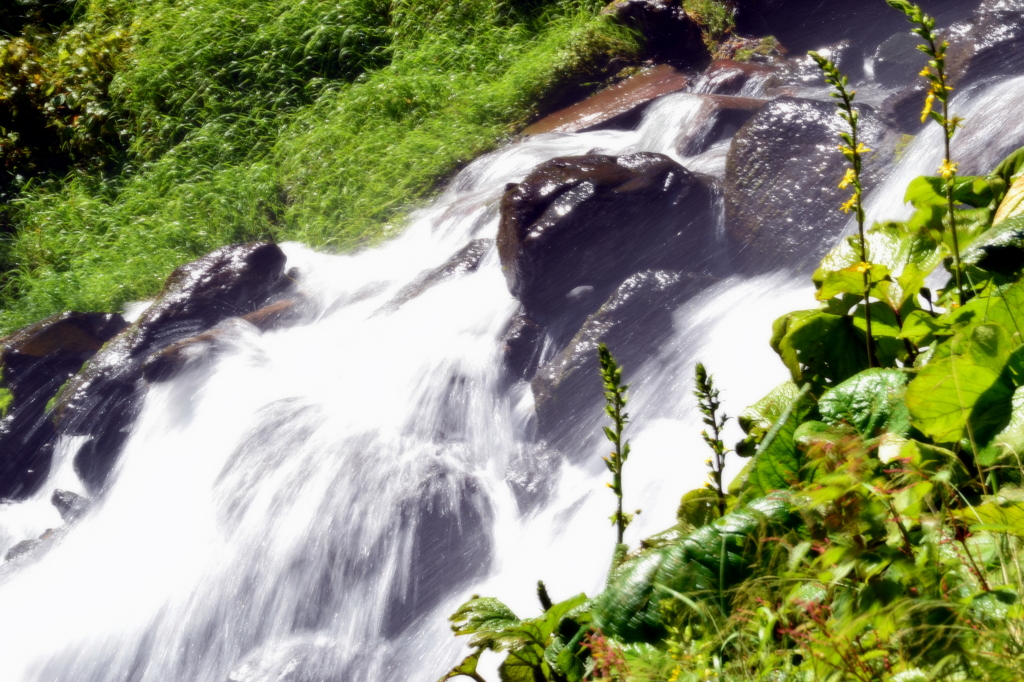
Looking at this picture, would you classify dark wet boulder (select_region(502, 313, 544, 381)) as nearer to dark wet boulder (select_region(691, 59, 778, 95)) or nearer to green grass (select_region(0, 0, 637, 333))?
green grass (select_region(0, 0, 637, 333))

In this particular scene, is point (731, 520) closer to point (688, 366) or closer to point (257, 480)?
point (688, 366)

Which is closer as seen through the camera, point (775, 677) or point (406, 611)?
point (775, 677)

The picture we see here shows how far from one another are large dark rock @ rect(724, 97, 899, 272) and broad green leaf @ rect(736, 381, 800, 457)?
140 inches

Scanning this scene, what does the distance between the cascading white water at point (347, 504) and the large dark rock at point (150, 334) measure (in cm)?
29

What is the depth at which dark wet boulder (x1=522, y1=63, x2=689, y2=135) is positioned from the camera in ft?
25.7

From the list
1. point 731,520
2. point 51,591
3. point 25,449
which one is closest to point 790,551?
point 731,520

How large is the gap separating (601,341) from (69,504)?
405 cm

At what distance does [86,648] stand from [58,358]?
3.55m

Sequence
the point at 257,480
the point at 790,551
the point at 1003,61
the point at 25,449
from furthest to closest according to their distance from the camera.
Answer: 1. the point at 25,449
2. the point at 1003,61
3. the point at 257,480
4. the point at 790,551

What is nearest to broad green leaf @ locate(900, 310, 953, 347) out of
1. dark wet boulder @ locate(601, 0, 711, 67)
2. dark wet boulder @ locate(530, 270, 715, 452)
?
dark wet boulder @ locate(530, 270, 715, 452)

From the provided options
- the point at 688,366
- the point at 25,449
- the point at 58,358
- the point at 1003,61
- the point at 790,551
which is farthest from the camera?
the point at 58,358

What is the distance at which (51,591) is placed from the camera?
5.46m

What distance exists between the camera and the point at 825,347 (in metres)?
1.71

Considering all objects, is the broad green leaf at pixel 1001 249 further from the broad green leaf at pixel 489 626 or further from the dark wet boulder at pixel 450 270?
the dark wet boulder at pixel 450 270
